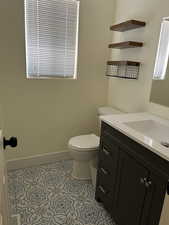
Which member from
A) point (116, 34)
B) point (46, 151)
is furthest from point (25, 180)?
point (116, 34)

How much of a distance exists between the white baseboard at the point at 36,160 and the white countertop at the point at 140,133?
1276mm

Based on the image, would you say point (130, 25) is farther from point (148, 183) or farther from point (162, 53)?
point (148, 183)

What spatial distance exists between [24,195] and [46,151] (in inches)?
27.4

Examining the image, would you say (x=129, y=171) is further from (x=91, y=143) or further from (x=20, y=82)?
(x=20, y=82)

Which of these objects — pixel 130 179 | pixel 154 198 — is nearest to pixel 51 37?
pixel 130 179

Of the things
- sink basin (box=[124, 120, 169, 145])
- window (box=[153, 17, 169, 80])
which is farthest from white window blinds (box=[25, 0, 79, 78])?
sink basin (box=[124, 120, 169, 145])

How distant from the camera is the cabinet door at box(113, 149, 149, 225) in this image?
1178 mm

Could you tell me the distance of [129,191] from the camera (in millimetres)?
1290

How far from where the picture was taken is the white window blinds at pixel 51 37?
2023 millimetres

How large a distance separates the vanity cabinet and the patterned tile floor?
0.62 feet

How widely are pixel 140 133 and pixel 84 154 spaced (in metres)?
0.87

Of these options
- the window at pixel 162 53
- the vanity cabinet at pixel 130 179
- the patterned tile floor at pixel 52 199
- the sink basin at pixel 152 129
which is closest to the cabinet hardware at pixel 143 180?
the vanity cabinet at pixel 130 179

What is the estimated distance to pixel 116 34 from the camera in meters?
2.33

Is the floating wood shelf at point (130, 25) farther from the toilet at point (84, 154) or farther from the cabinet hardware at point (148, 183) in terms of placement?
the cabinet hardware at point (148, 183)
